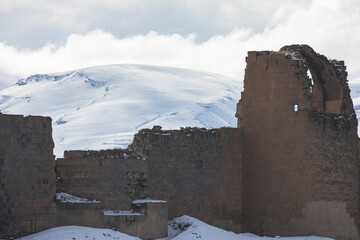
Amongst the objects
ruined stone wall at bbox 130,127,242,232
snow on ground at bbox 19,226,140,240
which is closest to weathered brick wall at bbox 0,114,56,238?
snow on ground at bbox 19,226,140,240

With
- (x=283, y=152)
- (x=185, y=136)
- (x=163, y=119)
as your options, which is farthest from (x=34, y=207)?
(x=163, y=119)

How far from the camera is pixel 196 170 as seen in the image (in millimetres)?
29672

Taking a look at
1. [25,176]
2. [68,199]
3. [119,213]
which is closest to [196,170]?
[119,213]

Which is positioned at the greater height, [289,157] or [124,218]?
[289,157]

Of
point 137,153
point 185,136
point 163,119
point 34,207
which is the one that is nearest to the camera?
point 34,207

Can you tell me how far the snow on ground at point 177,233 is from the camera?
2225cm

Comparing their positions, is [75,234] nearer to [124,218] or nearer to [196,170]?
[124,218]

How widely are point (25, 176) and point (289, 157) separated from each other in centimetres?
1088

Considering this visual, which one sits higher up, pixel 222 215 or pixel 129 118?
pixel 129 118

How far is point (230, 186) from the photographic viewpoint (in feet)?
99.6

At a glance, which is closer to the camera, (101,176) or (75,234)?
(75,234)

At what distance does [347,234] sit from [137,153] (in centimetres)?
833

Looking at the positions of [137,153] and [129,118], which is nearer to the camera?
[137,153]

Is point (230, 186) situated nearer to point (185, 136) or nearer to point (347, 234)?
point (185, 136)
